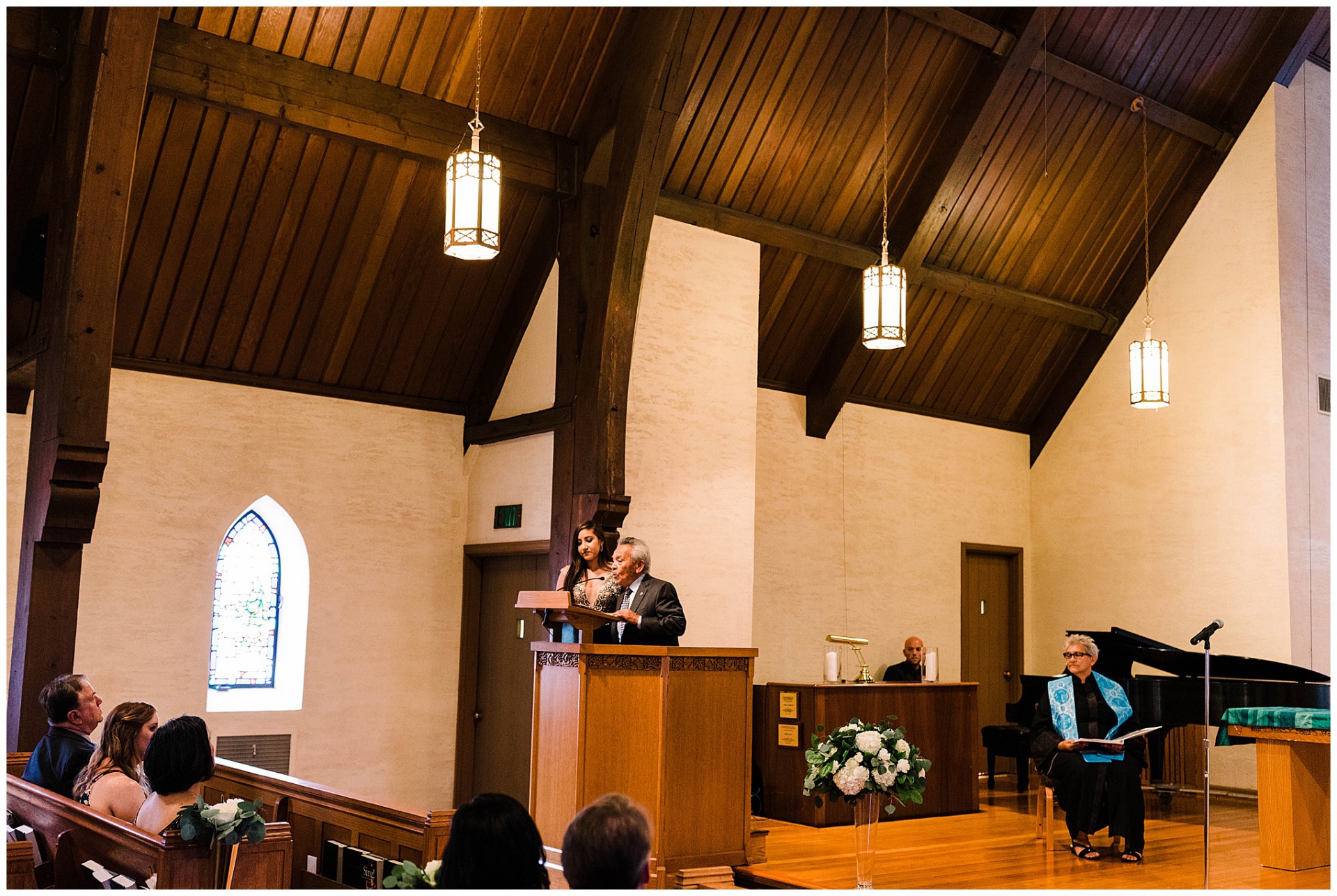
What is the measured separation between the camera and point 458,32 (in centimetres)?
653

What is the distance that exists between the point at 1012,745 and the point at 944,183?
4186 mm

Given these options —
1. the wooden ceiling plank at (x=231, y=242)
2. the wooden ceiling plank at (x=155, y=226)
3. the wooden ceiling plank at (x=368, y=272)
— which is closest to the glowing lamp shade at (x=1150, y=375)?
the wooden ceiling plank at (x=368, y=272)

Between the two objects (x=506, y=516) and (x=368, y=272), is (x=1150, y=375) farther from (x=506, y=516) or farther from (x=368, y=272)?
(x=368, y=272)

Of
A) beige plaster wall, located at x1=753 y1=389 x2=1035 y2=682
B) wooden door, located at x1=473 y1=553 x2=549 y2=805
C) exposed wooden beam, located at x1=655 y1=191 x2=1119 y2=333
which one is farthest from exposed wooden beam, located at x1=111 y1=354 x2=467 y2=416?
beige plaster wall, located at x1=753 y1=389 x2=1035 y2=682

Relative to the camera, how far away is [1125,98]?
8906 millimetres

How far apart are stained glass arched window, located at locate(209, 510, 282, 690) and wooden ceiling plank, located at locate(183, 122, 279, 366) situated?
1049 mm

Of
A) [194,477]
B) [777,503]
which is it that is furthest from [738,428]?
[194,477]

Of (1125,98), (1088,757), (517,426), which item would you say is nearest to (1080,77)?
(1125,98)

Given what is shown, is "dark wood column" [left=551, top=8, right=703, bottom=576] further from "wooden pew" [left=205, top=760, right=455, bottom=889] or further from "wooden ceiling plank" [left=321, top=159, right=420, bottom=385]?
"wooden pew" [left=205, top=760, right=455, bottom=889]

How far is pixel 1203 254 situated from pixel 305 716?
7558mm

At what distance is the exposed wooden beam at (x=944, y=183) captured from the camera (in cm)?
801

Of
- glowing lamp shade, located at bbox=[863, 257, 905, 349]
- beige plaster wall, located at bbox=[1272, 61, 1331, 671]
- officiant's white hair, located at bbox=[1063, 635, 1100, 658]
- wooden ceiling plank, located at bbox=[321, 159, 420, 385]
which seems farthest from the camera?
beige plaster wall, located at bbox=[1272, 61, 1331, 671]

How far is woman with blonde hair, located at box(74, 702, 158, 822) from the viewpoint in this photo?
12.4 ft

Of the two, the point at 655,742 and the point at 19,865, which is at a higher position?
the point at 655,742
